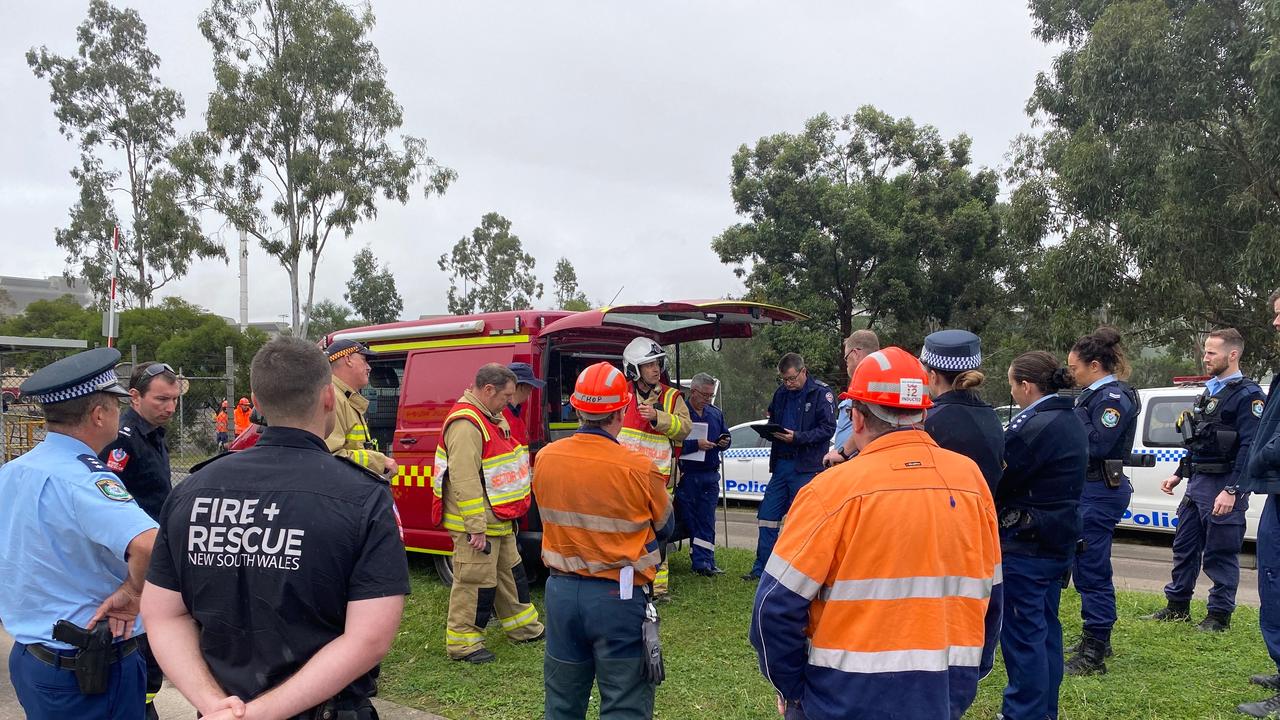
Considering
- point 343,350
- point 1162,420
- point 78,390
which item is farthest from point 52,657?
point 1162,420

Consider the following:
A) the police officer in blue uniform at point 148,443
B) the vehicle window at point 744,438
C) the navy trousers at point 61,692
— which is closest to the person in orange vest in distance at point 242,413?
the vehicle window at point 744,438

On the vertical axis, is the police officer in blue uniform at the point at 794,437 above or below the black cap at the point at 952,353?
below

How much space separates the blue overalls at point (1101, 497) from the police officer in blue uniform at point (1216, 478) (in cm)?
113

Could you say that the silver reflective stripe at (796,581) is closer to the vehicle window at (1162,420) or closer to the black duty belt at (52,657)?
the black duty belt at (52,657)

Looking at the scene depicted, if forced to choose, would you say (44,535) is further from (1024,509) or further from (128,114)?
(128,114)

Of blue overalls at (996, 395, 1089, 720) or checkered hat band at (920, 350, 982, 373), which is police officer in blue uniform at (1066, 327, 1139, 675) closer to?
blue overalls at (996, 395, 1089, 720)

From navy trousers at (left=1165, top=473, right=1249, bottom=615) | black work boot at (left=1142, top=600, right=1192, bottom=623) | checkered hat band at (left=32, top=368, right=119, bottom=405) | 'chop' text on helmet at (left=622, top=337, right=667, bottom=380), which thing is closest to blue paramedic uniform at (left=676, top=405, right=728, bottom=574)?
'chop' text on helmet at (left=622, top=337, right=667, bottom=380)

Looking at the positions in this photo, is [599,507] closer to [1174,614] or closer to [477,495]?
[477,495]

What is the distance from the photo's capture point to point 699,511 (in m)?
7.29

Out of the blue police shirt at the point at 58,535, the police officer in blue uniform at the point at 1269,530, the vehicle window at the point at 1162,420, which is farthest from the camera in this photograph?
the vehicle window at the point at 1162,420

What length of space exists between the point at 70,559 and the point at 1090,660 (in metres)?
5.11

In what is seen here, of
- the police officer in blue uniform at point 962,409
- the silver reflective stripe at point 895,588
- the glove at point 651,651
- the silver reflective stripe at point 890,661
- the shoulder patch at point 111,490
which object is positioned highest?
the police officer in blue uniform at point 962,409

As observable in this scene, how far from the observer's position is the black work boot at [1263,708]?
13.2ft

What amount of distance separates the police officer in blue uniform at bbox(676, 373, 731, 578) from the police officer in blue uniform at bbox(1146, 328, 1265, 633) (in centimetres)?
343
